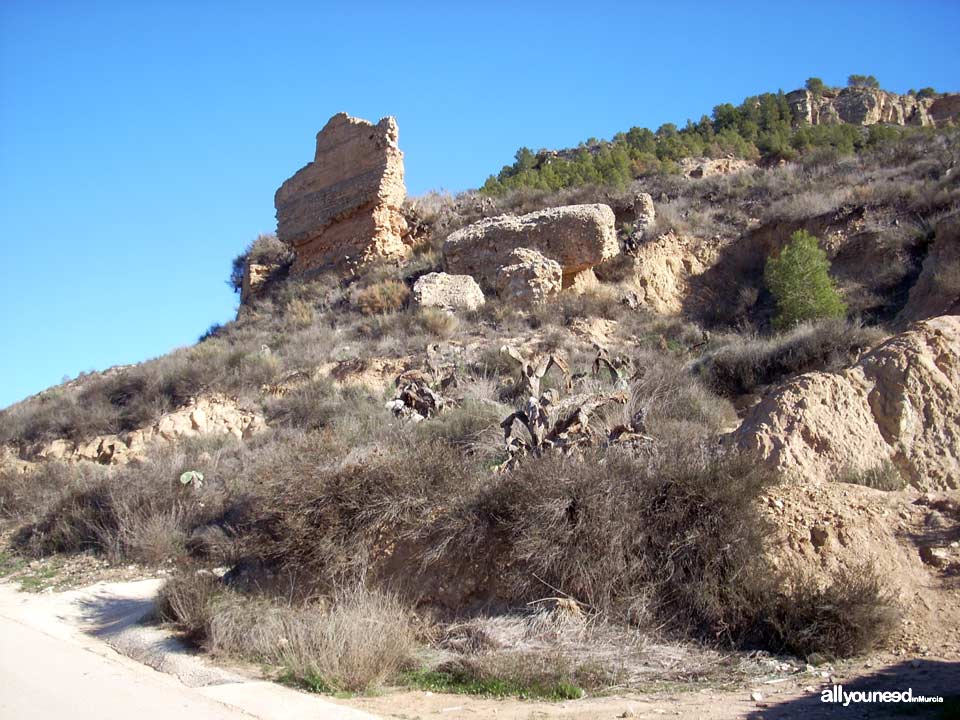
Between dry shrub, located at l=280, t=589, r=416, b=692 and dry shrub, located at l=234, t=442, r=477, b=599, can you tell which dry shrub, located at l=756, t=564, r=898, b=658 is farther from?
dry shrub, located at l=234, t=442, r=477, b=599

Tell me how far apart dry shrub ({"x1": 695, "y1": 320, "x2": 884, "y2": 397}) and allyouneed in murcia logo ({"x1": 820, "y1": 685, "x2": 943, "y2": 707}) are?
8100 mm

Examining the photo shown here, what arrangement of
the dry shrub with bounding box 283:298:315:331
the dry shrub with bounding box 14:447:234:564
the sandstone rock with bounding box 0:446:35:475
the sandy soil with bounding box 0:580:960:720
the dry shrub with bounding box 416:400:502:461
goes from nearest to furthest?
the sandy soil with bounding box 0:580:960:720
the dry shrub with bounding box 416:400:502:461
the dry shrub with bounding box 14:447:234:564
the sandstone rock with bounding box 0:446:35:475
the dry shrub with bounding box 283:298:315:331

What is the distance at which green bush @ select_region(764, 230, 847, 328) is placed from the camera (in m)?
16.5

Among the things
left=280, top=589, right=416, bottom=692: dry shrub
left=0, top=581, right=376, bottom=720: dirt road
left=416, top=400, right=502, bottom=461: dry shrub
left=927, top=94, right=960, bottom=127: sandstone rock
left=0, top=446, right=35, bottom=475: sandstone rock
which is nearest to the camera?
left=0, top=581, right=376, bottom=720: dirt road

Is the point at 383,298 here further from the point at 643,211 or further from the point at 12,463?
the point at 12,463

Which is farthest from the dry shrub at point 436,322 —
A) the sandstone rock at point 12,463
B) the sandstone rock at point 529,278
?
the sandstone rock at point 12,463

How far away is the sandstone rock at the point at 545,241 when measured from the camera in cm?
2158

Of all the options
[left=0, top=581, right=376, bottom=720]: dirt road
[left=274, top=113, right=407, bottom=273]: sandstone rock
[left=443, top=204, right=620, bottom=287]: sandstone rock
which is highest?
[left=274, top=113, right=407, bottom=273]: sandstone rock

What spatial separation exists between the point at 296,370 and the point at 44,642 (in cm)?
1073

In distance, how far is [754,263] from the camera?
2145 centimetres

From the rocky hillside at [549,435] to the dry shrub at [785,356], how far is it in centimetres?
6

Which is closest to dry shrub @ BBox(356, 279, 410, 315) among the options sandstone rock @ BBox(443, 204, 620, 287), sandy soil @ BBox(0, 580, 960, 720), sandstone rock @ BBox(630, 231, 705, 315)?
sandstone rock @ BBox(443, 204, 620, 287)

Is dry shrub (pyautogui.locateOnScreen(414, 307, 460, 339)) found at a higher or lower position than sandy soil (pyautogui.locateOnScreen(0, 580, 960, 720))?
higher

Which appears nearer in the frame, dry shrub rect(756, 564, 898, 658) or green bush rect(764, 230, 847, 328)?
dry shrub rect(756, 564, 898, 658)
